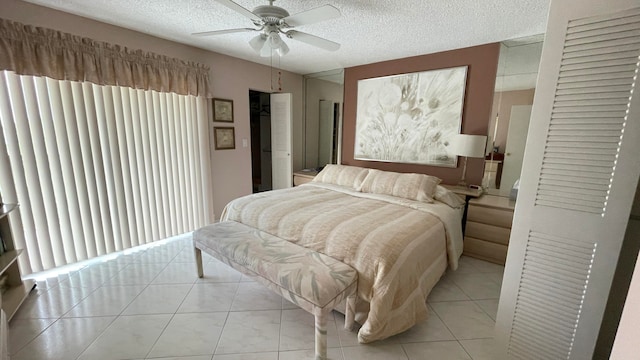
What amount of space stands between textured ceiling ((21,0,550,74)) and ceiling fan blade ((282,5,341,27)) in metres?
0.32

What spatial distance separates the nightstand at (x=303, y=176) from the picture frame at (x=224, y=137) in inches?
45.8

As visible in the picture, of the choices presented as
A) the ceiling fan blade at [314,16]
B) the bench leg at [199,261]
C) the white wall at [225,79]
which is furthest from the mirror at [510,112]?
the bench leg at [199,261]

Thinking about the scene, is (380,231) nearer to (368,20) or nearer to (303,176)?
(368,20)

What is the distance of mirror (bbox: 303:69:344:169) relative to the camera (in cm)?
416

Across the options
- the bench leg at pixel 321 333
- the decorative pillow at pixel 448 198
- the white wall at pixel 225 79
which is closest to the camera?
the bench leg at pixel 321 333

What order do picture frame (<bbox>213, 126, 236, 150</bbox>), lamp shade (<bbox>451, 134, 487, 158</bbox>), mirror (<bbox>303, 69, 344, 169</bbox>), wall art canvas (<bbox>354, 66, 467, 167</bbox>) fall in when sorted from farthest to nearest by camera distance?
mirror (<bbox>303, 69, 344, 169</bbox>) → picture frame (<bbox>213, 126, 236, 150</bbox>) → wall art canvas (<bbox>354, 66, 467, 167</bbox>) → lamp shade (<bbox>451, 134, 487, 158</bbox>)

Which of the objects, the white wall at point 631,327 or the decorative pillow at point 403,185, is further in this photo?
the decorative pillow at point 403,185

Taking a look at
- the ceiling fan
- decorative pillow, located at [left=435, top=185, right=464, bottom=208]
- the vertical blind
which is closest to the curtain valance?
the vertical blind

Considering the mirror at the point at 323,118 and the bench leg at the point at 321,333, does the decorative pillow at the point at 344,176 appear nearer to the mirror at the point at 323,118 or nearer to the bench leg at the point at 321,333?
the mirror at the point at 323,118

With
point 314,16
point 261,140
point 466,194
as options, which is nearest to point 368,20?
point 314,16

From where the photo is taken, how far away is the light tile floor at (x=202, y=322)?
5.08 ft

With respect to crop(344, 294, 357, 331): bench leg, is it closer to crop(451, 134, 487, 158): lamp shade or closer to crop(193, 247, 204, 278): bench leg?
crop(193, 247, 204, 278): bench leg

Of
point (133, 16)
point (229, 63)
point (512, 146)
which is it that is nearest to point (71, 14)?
point (133, 16)

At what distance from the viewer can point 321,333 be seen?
4.71 ft
